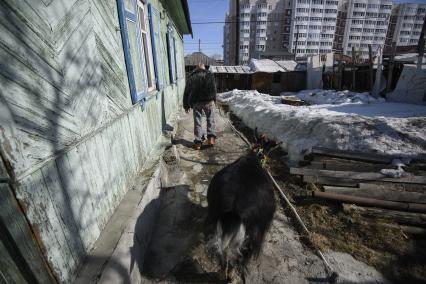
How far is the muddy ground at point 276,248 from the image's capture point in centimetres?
225

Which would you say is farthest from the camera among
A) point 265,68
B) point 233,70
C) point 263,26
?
point 263,26

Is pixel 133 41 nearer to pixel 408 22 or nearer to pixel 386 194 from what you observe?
pixel 386 194

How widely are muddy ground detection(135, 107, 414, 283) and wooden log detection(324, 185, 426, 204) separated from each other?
1.37ft

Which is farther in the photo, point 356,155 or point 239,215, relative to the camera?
point 356,155

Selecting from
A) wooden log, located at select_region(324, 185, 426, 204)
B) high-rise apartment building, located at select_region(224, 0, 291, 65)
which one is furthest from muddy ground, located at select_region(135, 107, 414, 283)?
high-rise apartment building, located at select_region(224, 0, 291, 65)

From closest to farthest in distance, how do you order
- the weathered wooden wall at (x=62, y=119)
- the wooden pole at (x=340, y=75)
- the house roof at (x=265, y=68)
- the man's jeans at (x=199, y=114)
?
the weathered wooden wall at (x=62, y=119) < the man's jeans at (x=199, y=114) < the wooden pole at (x=340, y=75) < the house roof at (x=265, y=68)

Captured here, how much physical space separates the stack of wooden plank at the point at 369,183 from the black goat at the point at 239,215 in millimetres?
1590

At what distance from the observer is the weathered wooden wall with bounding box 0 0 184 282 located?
1153 millimetres

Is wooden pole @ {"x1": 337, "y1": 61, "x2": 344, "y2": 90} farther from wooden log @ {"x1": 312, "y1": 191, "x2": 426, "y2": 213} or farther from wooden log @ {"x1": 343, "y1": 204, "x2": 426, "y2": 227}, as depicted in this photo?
wooden log @ {"x1": 343, "y1": 204, "x2": 426, "y2": 227}

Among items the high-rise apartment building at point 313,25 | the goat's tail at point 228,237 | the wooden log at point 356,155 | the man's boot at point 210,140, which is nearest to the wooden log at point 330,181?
the wooden log at point 356,155

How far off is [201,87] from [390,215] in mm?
4434

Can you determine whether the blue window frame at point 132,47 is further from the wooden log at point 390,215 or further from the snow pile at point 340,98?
the snow pile at point 340,98

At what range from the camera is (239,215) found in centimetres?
182

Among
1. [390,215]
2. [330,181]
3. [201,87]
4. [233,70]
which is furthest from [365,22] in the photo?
[390,215]
